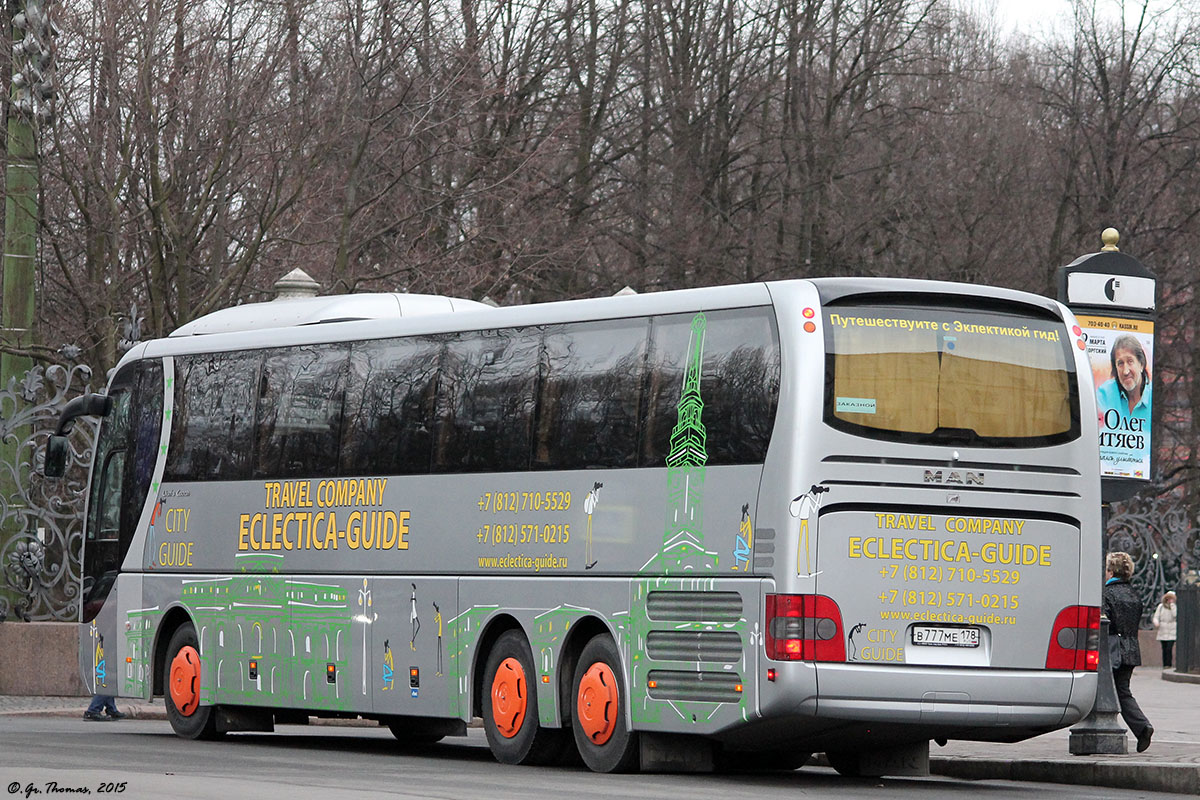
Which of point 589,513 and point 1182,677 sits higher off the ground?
point 589,513

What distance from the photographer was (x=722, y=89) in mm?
41625

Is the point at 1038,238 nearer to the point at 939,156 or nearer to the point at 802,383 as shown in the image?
the point at 939,156

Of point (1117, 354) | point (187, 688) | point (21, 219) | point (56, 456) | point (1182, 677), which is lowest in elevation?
point (1182, 677)

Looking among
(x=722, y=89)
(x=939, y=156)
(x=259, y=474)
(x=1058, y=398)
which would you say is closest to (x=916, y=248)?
(x=939, y=156)

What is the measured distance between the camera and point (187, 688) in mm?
20078

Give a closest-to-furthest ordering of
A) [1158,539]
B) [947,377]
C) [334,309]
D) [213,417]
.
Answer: [947,377] < [334,309] < [213,417] < [1158,539]

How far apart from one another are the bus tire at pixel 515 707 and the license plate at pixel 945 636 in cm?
307

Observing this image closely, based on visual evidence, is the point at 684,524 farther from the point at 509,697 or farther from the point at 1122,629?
the point at 1122,629

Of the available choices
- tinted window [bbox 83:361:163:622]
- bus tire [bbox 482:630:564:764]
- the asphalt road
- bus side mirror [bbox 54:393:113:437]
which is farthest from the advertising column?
bus side mirror [bbox 54:393:113:437]

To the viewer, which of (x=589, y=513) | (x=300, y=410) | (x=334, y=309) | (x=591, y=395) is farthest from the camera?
A: (x=334, y=309)

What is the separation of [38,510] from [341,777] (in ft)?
36.0

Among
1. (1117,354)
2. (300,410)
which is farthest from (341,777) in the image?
(1117,354)

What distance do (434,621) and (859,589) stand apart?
4137 millimetres

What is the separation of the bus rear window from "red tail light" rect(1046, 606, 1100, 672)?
1.14 m
